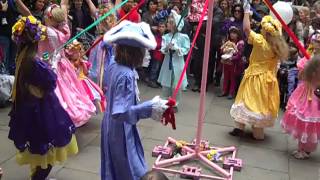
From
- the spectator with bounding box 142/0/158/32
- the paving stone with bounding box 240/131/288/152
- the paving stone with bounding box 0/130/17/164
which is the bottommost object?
the paving stone with bounding box 240/131/288/152

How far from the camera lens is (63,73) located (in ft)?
16.8

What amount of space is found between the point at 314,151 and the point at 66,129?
312 cm

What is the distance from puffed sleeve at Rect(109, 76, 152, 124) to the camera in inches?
118

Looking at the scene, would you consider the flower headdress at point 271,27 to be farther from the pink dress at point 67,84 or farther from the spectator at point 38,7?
the spectator at point 38,7

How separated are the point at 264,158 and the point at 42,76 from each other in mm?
2759

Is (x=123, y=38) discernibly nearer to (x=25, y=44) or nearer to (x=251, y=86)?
(x=25, y=44)

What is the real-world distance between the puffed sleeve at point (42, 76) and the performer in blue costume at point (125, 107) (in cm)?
74

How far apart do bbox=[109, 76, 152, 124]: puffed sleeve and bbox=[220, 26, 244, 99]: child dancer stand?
4210 mm

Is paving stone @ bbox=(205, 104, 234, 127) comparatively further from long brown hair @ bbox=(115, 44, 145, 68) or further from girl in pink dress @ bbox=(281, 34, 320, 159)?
long brown hair @ bbox=(115, 44, 145, 68)

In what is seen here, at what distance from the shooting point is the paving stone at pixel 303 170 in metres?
4.72

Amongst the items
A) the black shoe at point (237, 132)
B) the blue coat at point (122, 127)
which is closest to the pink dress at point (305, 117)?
the black shoe at point (237, 132)

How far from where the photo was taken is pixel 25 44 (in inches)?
149

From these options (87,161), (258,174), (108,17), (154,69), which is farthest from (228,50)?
(87,161)

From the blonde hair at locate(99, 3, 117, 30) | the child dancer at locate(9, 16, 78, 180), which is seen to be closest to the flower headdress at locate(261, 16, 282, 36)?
the blonde hair at locate(99, 3, 117, 30)
